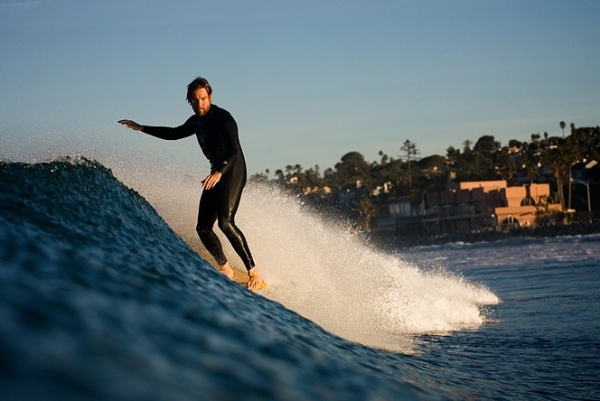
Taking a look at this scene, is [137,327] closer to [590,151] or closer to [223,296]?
[223,296]

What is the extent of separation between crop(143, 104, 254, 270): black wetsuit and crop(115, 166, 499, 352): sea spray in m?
0.82

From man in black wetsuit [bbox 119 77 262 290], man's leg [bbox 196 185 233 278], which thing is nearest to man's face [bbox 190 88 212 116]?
man in black wetsuit [bbox 119 77 262 290]

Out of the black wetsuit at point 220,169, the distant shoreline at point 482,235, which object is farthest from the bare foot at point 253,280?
the distant shoreline at point 482,235

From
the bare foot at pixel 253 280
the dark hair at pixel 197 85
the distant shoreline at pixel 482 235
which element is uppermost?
the dark hair at pixel 197 85

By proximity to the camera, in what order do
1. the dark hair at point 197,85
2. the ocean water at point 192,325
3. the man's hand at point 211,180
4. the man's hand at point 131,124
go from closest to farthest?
1. the ocean water at point 192,325
2. the man's hand at point 211,180
3. the dark hair at point 197,85
4. the man's hand at point 131,124

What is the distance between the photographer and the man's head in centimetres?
721

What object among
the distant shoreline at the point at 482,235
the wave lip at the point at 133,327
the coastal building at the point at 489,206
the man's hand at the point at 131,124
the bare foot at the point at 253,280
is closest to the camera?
the wave lip at the point at 133,327

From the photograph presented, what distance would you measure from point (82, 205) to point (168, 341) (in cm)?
258

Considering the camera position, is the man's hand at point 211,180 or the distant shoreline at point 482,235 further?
the distant shoreline at point 482,235

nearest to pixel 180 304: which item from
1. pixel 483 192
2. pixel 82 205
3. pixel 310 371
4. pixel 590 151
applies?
pixel 310 371

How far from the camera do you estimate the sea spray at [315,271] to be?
25.6 ft

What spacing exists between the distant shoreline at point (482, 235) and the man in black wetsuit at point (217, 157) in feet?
264

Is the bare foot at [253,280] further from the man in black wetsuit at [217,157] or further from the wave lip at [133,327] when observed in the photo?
the wave lip at [133,327]

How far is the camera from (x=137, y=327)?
274 centimetres
